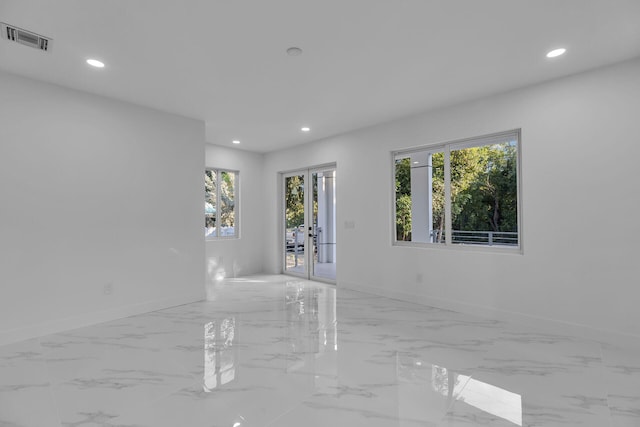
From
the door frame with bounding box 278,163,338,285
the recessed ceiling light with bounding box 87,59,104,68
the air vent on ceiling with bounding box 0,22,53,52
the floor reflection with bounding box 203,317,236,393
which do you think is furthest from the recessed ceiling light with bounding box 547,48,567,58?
the air vent on ceiling with bounding box 0,22,53,52

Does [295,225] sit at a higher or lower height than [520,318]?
higher

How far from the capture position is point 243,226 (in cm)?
697

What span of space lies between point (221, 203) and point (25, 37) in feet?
13.9

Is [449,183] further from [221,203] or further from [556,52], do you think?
[221,203]

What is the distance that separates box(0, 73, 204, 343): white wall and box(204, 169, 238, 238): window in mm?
1657

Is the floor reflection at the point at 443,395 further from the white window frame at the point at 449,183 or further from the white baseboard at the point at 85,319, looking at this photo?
the white baseboard at the point at 85,319

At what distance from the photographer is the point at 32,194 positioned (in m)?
3.44

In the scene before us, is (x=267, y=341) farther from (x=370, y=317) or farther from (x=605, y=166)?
(x=605, y=166)

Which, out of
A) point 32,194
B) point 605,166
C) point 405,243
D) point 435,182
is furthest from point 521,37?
point 32,194

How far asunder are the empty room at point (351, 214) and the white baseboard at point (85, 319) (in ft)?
0.07

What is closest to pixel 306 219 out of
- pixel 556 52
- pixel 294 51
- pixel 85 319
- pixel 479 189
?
pixel 479 189

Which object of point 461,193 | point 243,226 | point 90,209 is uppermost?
point 461,193

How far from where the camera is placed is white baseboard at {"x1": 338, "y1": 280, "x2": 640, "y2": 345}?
319 centimetres

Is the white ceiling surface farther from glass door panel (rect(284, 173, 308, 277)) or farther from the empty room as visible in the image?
glass door panel (rect(284, 173, 308, 277))
